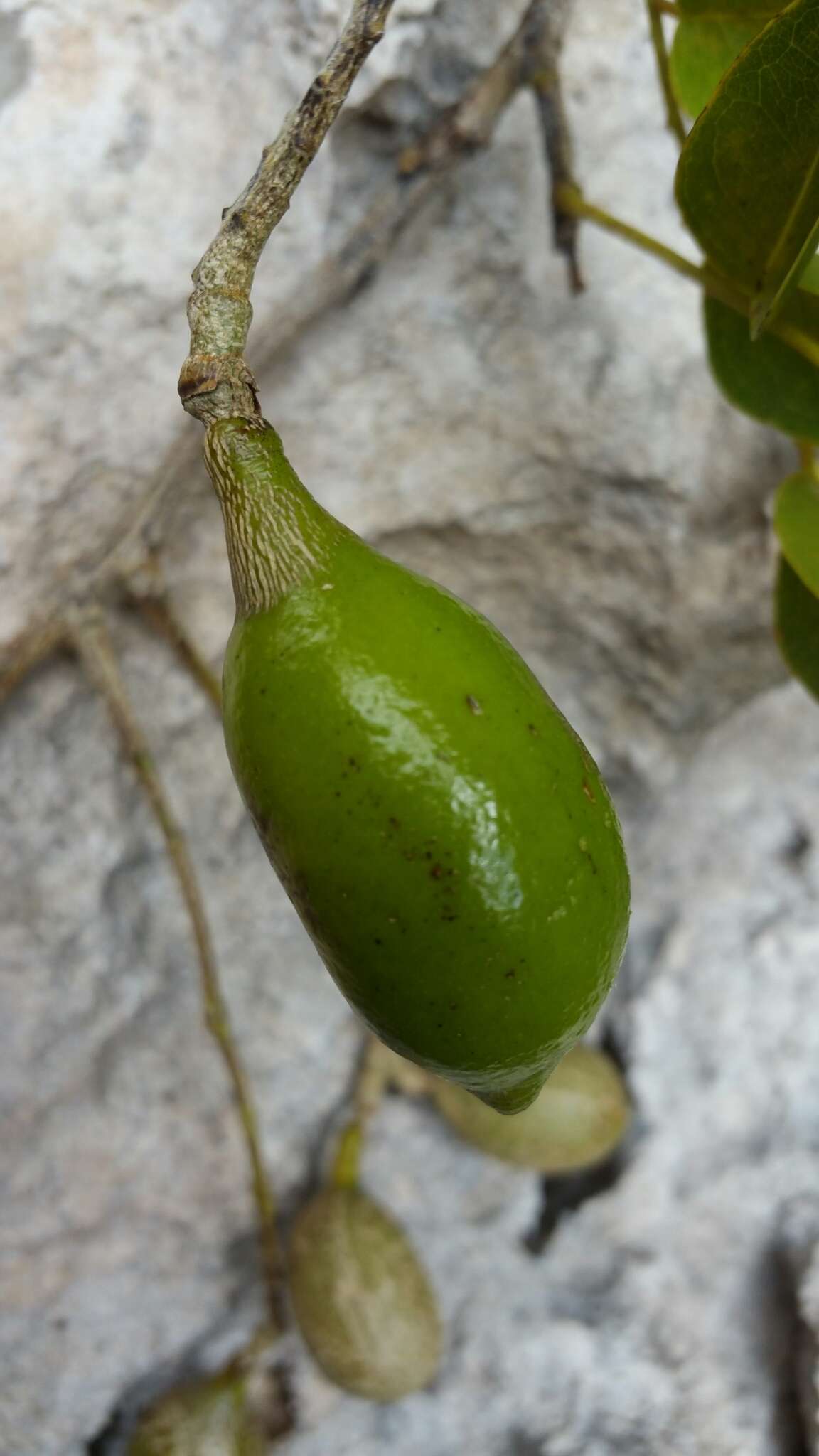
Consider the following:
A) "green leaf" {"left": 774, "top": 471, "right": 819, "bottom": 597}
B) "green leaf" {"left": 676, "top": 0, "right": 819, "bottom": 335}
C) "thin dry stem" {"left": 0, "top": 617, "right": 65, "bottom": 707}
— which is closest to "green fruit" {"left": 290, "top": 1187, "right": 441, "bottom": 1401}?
"thin dry stem" {"left": 0, "top": 617, "right": 65, "bottom": 707}

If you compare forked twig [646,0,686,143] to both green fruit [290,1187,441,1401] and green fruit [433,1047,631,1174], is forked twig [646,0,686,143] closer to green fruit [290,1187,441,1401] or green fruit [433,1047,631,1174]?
green fruit [433,1047,631,1174]

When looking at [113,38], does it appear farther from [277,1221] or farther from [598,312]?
[277,1221]

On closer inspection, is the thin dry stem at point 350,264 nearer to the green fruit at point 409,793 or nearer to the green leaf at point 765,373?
the green leaf at point 765,373

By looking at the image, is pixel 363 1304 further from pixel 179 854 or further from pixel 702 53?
pixel 702 53

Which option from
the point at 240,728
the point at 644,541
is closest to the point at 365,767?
the point at 240,728

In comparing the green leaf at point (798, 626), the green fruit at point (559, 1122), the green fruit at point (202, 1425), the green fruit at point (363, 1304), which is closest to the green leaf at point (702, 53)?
the green leaf at point (798, 626)

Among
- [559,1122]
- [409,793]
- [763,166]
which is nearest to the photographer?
[409,793]

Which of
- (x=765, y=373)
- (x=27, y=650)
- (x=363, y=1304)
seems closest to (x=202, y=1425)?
(x=363, y=1304)
